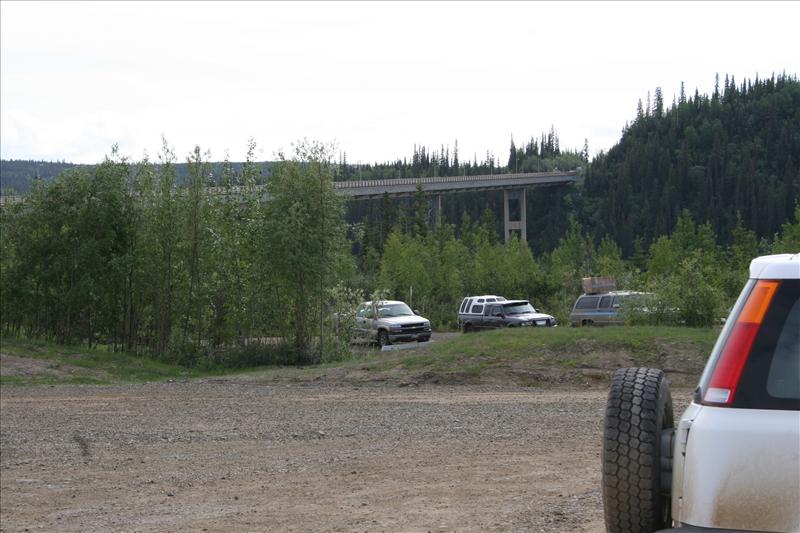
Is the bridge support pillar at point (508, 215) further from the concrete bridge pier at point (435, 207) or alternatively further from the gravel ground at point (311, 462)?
the gravel ground at point (311, 462)

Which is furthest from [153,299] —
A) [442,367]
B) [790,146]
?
[790,146]

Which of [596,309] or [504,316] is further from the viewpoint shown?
[504,316]

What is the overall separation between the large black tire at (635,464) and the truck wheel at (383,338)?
107ft

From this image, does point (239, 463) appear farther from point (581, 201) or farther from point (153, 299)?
point (581, 201)

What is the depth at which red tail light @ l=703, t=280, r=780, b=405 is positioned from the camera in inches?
144

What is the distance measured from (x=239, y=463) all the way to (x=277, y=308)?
1792 cm

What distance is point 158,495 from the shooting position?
1127 centimetres

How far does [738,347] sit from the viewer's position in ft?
12.2

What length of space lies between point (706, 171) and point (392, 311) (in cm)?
11392

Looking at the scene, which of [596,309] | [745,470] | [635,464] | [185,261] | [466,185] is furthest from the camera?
[466,185]

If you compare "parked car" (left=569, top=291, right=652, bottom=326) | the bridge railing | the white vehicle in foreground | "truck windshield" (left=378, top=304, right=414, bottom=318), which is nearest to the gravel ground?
the white vehicle in foreground

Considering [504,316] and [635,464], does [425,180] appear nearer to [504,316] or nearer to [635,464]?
[504,316]

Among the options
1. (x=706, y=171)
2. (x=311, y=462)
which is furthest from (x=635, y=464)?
(x=706, y=171)

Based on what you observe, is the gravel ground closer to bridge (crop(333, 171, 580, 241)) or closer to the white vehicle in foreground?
the white vehicle in foreground
